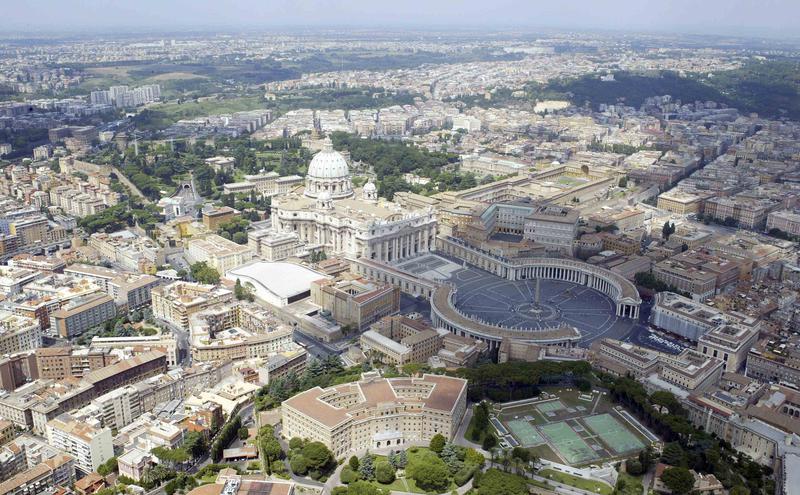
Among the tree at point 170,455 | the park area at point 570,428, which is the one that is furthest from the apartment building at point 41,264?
the park area at point 570,428

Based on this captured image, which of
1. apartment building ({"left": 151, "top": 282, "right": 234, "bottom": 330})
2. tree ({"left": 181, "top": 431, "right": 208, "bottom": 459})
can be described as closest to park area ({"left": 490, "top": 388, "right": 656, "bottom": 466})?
tree ({"left": 181, "top": 431, "right": 208, "bottom": 459})

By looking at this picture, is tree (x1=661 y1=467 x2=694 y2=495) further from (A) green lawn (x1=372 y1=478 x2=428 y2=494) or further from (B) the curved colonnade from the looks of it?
(B) the curved colonnade

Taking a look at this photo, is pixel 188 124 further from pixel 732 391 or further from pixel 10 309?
pixel 732 391

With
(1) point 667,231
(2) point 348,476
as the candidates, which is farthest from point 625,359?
(1) point 667,231

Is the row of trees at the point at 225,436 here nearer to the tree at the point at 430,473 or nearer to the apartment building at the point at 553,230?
the tree at the point at 430,473

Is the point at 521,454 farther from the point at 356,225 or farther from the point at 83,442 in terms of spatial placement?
the point at 356,225

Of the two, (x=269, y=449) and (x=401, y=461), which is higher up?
(x=269, y=449)
